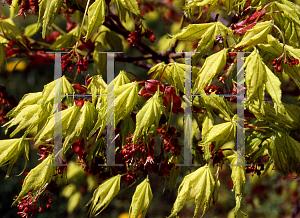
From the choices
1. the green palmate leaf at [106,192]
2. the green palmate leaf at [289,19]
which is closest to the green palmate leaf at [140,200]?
the green palmate leaf at [106,192]

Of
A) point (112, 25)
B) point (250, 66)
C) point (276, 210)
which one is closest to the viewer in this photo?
A: point (250, 66)

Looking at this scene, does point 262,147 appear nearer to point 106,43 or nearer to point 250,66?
point 250,66

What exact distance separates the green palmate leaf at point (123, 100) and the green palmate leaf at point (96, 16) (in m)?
0.14

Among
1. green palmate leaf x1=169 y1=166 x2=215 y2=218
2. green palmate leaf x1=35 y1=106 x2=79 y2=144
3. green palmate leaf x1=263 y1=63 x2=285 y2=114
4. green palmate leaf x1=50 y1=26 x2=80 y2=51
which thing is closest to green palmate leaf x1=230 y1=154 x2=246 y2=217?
green palmate leaf x1=169 y1=166 x2=215 y2=218

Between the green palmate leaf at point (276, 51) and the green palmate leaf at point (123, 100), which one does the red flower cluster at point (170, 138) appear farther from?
the green palmate leaf at point (276, 51)

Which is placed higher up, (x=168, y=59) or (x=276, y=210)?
(x=168, y=59)

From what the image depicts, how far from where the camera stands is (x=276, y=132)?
27.7 inches

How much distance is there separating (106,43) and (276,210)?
192cm

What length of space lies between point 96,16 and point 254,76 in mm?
352

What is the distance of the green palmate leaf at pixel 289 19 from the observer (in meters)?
0.62

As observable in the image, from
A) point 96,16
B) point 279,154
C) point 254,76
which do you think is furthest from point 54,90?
point 279,154

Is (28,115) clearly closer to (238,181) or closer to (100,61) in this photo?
(100,61)

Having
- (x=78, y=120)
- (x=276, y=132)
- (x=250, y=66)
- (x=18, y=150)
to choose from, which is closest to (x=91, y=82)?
(x=78, y=120)

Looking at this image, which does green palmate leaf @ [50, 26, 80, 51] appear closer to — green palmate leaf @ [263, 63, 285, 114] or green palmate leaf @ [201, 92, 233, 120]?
green palmate leaf @ [201, 92, 233, 120]
